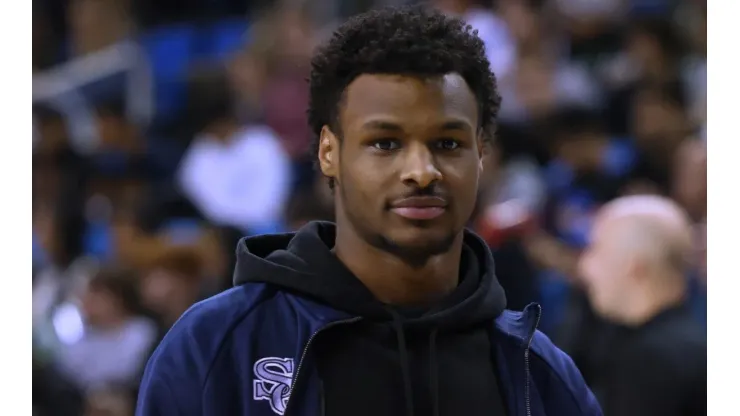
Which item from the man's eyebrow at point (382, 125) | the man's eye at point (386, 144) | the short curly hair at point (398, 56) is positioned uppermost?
the short curly hair at point (398, 56)

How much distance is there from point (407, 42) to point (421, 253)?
1.30 feet

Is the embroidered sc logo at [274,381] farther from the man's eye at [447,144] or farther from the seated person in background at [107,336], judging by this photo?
the seated person in background at [107,336]

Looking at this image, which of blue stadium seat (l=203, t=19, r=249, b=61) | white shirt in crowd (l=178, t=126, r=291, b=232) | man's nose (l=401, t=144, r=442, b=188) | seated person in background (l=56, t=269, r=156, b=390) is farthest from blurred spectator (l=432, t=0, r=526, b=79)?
man's nose (l=401, t=144, r=442, b=188)

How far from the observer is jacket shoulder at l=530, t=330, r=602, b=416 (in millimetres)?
2332

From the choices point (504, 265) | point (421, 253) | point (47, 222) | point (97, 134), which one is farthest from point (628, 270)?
point (97, 134)

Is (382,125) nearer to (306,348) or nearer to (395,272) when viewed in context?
(395,272)

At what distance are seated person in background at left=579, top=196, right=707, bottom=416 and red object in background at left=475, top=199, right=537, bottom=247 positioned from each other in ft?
2.29

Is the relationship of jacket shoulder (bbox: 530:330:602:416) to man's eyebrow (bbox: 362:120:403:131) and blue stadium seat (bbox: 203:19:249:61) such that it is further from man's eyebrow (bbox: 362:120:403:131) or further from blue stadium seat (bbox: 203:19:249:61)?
blue stadium seat (bbox: 203:19:249:61)

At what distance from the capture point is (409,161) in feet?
6.97

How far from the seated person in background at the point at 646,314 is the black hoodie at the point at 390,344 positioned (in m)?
1.40

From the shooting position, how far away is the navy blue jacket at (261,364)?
6.91 feet

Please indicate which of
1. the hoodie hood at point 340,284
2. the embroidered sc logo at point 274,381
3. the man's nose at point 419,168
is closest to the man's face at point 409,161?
the man's nose at point 419,168
